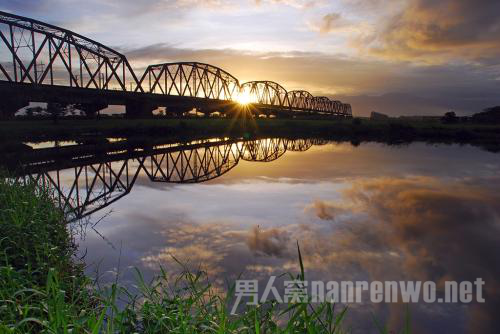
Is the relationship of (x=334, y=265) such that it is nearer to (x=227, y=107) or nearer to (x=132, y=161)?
(x=132, y=161)

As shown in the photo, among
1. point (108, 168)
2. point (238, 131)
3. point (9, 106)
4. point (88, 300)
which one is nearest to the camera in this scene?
point (88, 300)

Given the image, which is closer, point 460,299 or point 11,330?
point 11,330

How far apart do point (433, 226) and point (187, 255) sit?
8217 millimetres

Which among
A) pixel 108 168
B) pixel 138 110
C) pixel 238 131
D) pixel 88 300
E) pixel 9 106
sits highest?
pixel 138 110

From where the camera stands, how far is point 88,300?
17.4 feet

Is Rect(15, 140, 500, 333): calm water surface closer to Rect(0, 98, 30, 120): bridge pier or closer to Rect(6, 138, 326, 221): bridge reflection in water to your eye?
Rect(6, 138, 326, 221): bridge reflection in water

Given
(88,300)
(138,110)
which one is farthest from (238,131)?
(88,300)

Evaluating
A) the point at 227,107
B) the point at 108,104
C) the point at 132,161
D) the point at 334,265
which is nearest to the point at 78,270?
the point at 334,265

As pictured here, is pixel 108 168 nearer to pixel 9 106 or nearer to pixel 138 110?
pixel 9 106

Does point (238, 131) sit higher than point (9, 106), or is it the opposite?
point (9, 106)

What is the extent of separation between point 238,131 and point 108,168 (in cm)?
4313

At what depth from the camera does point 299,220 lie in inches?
479

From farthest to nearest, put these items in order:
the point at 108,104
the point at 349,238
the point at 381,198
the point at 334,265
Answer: the point at 108,104 < the point at 381,198 < the point at 349,238 < the point at 334,265

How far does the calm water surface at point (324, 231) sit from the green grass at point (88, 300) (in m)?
0.67
